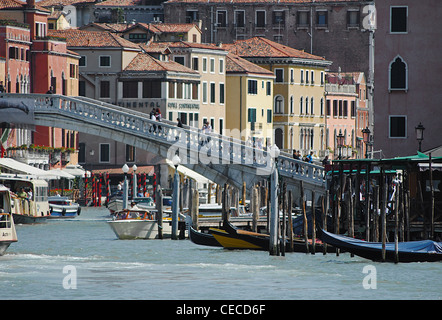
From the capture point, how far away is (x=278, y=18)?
8494 centimetres

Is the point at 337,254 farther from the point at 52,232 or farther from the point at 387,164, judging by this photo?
the point at 52,232

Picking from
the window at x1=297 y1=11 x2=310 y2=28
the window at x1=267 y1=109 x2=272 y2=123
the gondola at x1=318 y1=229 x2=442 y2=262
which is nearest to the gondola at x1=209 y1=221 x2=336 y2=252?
the gondola at x1=318 y1=229 x2=442 y2=262

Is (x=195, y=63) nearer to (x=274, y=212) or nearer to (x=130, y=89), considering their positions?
(x=130, y=89)

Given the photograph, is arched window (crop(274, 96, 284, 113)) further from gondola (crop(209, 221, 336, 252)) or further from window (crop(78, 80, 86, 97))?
gondola (crop(209, 221, 336, 252))

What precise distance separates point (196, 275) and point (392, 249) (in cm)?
409

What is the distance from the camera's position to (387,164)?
35.0 metres

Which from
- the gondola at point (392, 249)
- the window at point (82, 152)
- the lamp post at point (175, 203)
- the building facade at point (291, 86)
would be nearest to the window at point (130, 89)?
the window at point (82, 152)

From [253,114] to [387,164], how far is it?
40428 mm

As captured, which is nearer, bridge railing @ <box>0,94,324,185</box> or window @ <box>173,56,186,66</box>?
bridge railing @ <box>0,94,324,185</box>

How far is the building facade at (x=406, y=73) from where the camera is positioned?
144 ft

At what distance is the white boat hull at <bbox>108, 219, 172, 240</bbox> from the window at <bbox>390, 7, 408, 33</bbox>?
8.96 metres

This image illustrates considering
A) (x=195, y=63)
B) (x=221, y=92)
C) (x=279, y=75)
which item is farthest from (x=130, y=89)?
(x=279, y=75)

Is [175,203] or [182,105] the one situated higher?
[182,105]

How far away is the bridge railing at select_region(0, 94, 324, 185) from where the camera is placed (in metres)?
42.2
